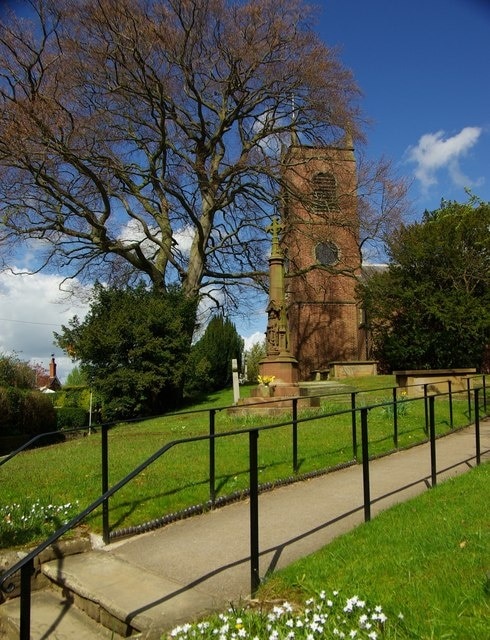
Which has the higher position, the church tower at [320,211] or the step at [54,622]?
the church tower at [320,211]

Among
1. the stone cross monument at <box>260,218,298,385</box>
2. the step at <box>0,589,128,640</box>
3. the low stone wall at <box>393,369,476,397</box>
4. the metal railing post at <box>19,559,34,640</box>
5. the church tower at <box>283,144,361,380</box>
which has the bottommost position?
the step at <box>0,589,128,640</box>

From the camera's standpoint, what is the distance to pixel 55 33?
18453 mm

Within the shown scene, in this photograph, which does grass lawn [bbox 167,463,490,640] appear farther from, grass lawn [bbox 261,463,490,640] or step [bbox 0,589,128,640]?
step [bbox 0,589,128,640]

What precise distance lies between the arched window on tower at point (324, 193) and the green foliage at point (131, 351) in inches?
275

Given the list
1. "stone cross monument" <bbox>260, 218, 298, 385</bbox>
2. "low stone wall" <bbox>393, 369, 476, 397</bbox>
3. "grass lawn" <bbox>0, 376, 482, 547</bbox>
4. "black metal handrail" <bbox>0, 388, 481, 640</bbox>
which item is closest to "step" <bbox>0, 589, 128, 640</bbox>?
"black metal handrail" <bbox>0, 388, 481, 640</bbox>

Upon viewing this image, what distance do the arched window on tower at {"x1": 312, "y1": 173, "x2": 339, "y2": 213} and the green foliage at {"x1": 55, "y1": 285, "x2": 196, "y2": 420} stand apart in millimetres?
6991

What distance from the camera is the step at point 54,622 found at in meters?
3.67

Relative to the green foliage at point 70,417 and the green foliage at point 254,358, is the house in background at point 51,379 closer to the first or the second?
the green foliage at point 254,358

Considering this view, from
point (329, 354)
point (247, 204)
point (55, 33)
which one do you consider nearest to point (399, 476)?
point (55, 33)

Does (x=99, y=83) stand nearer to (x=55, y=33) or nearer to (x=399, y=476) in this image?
(x=55, y=33)

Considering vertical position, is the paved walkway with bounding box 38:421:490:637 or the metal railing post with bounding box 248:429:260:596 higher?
the metal railing post with bounding box 248:429:260:596

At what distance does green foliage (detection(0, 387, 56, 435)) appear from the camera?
21312mm

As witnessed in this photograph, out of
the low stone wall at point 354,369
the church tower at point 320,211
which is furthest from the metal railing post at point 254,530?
the low stone wall at point 354,369

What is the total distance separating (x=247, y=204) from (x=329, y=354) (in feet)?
43.4
